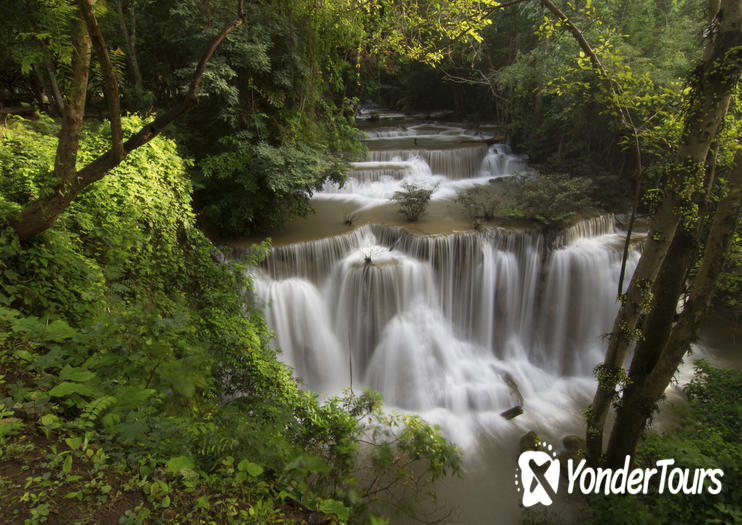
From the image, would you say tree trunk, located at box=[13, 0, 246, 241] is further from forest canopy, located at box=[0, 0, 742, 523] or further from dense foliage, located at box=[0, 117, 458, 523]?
dense foliage, located at box=[0, 117, 458, 523]

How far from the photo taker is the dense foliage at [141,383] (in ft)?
6.64

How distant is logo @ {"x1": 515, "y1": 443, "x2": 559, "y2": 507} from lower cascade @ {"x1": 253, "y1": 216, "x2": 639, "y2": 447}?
85 centimetres

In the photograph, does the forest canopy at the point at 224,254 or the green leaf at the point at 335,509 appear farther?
the green leaf at the point at 335,509

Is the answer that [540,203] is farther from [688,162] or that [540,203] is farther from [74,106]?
[74,106]

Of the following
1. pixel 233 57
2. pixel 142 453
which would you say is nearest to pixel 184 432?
pixel 142 453

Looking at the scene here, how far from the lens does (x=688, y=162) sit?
431 centimetres

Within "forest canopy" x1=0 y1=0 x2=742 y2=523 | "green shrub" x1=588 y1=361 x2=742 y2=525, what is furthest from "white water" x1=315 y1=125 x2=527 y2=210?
"green shrub" x1=588 y1=361 x2=742 y2=525

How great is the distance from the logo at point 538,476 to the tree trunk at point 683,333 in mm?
1609

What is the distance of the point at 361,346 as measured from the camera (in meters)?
8.88

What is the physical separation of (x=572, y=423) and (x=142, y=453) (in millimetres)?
8409

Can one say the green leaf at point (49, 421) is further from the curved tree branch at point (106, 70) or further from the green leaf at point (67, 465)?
the curved tree branch at point (106, 70)

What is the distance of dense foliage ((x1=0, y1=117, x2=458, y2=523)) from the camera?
2025 mm

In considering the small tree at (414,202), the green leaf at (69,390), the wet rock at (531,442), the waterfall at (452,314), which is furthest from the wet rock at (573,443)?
the green leaf at (69,390)

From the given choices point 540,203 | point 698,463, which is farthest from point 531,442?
point 540,203
